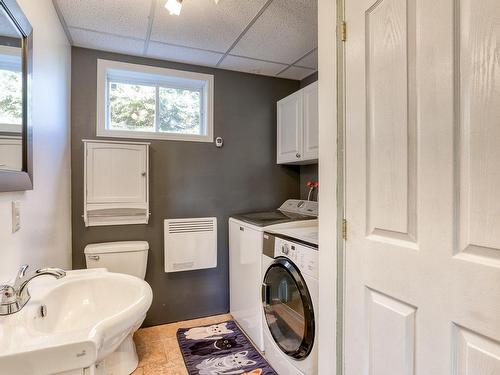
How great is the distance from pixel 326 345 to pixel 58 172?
6.29 feet

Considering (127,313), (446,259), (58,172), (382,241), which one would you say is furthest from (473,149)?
(58,172)

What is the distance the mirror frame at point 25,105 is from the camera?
1.11 metres

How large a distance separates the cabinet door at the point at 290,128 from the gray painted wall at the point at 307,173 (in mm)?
292

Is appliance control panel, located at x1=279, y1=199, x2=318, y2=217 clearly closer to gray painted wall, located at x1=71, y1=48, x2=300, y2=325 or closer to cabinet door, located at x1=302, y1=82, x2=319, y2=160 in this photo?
gray painted wall, located at x1=71, y1=48, x2=300, y2=325

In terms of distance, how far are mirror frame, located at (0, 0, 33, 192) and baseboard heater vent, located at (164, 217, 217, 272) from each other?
1298 mm

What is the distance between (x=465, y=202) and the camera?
0.74 metres

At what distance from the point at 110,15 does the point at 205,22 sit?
60 centimetres

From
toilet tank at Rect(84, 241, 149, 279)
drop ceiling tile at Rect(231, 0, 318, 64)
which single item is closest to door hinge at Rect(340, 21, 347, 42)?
drop ceiling tile at Rect(231, 0, 318, 64)

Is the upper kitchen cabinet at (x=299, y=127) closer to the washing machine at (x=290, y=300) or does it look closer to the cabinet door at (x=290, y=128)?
the cabinet door at (x=290, y=128)

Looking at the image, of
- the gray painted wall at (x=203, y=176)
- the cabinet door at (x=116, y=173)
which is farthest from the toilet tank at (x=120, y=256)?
the cabinet door at (x=116, y=173)

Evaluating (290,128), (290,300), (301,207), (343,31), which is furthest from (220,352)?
(343,31)

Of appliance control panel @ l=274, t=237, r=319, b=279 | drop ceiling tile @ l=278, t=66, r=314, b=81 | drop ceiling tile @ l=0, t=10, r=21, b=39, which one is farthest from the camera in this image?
drop ceiling tile @ l=278, t=66, r=314, b=81

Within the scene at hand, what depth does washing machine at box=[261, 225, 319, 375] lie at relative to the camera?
1.50m

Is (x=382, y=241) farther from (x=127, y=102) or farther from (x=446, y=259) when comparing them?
(x=127, y=102)
